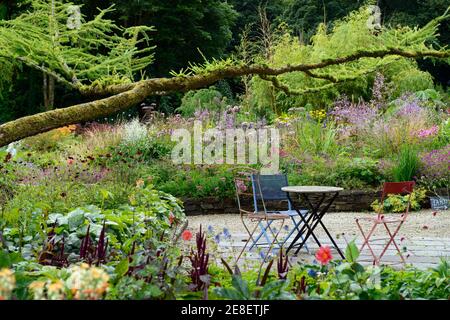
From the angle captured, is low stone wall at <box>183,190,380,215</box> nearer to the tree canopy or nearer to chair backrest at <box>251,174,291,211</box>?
chair backrest at <box>251,174,291,211</box>

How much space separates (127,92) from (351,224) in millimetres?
5569

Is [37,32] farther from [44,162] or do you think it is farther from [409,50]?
[44,162]

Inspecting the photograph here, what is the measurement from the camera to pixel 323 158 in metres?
10.5

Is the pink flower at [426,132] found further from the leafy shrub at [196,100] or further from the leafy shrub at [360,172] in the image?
Answer: the leafy shrub at [196,100]

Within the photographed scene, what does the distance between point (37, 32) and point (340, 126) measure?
9751mm

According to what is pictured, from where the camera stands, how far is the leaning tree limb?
308 centimetres

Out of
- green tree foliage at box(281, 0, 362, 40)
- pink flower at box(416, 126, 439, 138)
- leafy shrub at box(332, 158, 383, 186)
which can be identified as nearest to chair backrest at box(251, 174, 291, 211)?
leafy shrub at box(332, 158, 383, 186)

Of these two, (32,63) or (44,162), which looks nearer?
(32,63)

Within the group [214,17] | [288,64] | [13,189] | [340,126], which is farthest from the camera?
[214,17]

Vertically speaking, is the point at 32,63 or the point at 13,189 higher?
the point at 32,63

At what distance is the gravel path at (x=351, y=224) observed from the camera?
7438 mm

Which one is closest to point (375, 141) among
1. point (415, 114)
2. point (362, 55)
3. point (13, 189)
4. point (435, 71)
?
point (415, 114)

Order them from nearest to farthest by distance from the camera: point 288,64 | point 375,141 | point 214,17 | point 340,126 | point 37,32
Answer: point 37,32 → point 288,64 → point 375,141 → point 340,126 → point 214,17

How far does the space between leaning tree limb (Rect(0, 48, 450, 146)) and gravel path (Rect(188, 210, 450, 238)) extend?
12.2 feet
